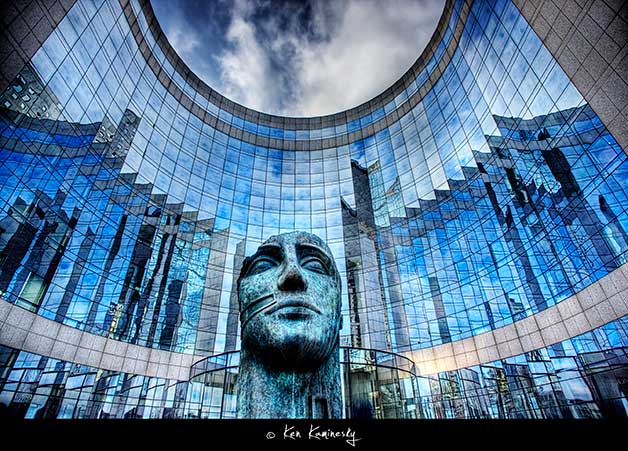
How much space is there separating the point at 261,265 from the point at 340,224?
28891 mm

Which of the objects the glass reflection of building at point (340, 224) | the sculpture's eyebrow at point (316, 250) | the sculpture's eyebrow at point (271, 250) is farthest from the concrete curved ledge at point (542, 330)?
the sculpture's eyebrow at point (271, 250)

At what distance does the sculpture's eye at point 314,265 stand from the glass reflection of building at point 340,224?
971cm

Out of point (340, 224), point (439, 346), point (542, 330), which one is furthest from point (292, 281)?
point (340, 224)

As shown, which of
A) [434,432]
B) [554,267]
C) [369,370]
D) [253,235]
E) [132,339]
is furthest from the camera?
[253,235]

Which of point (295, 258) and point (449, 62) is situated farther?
point (449, 62)

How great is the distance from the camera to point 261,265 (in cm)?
426

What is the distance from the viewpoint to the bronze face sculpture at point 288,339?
3521mm

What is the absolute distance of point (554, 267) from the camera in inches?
774

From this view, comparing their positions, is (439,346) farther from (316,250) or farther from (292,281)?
(292,281)

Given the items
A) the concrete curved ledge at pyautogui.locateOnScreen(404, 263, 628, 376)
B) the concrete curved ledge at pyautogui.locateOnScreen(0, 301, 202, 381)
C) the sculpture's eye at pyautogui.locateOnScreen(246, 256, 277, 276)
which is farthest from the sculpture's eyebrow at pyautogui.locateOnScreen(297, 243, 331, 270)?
the concrete curved ledge at pyautogui.locateOnScreen(0, 301, 202, 381)

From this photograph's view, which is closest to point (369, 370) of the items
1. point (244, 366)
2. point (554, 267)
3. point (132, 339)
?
point (244, 366)

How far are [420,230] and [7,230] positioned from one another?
2772 centimetres

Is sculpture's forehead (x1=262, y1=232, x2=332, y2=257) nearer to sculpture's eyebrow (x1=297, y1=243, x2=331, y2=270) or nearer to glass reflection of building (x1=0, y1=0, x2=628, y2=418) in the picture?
sculpture's eyebrow (x1=297, y1=243, x2=331, y2=270)

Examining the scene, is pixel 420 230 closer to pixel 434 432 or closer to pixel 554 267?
pixel 554 267
